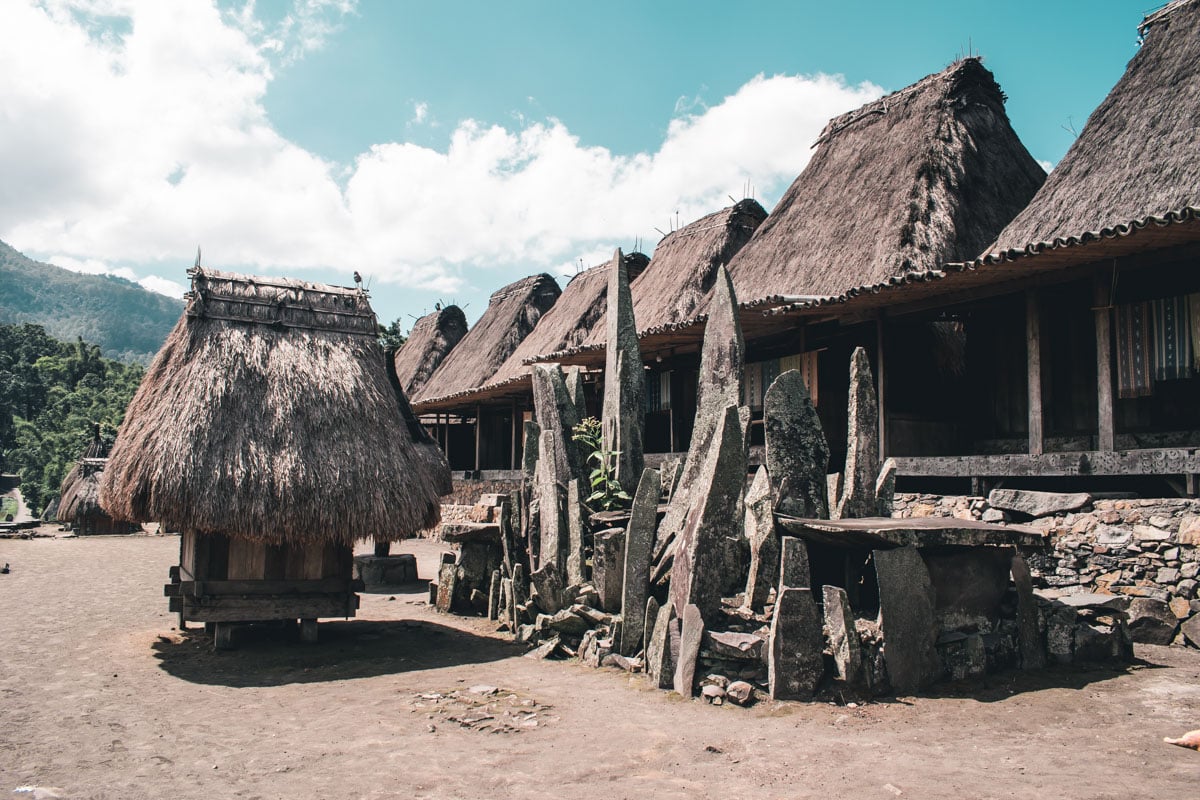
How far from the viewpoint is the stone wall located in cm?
690

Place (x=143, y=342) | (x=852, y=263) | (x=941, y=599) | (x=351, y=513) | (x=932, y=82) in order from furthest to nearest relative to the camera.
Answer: (x=143, y=342) < (x=932, y=82) < (x=852, y=263) < (x=351, y=513) < (x=941, y=599)

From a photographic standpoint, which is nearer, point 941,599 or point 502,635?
point 941,599

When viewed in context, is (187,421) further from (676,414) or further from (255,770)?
(676,414)

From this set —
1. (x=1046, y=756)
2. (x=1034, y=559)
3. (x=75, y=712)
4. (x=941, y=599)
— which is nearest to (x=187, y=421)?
(x=75, y=712)

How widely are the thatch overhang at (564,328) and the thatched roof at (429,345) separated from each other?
555cm

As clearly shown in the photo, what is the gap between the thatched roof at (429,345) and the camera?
27453mm

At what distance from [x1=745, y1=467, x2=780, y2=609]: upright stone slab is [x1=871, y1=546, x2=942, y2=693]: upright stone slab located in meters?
0.89

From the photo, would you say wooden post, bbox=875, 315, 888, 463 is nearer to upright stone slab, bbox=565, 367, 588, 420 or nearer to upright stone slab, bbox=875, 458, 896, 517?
upright stone slab, bbox=875, 458, 896, 517

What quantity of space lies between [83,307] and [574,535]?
16524cm

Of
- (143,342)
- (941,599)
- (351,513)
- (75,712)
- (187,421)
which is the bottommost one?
(75,712)

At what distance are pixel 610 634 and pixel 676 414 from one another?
25.9 ft

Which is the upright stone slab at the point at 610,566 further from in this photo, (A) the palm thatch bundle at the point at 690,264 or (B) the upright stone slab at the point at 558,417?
(A) the palm thatch bundle at the point at 690,264

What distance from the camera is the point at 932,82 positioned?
13.1 m

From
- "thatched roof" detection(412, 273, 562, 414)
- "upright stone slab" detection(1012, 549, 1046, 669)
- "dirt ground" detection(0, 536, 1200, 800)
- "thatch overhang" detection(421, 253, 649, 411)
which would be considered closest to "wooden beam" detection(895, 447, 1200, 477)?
"dirt ground" detection(0, 536, 1200, 800)
